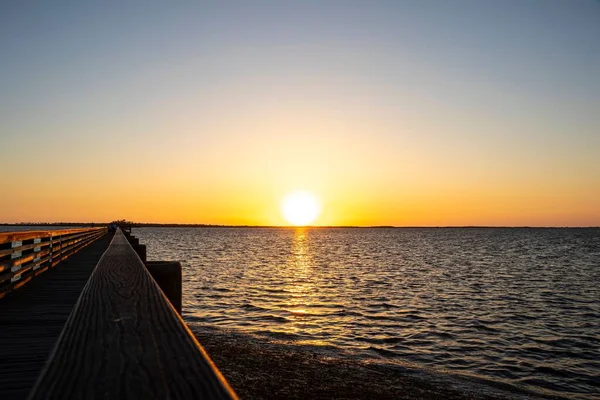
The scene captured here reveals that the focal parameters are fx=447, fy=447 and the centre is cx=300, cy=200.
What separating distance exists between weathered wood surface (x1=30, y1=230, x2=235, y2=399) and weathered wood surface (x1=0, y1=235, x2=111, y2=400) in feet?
2.24

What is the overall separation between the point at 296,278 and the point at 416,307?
14.2 meters

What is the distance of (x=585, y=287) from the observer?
106 feet

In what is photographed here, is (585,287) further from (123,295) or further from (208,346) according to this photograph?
(123,295)

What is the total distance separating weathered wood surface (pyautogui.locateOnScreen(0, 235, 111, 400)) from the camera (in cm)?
452

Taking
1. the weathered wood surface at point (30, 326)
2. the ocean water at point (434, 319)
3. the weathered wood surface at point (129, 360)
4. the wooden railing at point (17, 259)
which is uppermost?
the weathered wood surface at point (129, 360)

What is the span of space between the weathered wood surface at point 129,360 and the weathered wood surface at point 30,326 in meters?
0.68

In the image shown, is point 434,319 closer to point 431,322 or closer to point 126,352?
point 431,322

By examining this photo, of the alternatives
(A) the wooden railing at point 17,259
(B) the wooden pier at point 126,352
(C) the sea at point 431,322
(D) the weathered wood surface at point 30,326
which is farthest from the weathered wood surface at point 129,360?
(C) the sea at point 431,322

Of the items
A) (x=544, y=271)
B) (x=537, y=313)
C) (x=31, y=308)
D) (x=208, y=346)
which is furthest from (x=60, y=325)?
(x=544, y=271)

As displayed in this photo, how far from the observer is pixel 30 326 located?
22.6 ft

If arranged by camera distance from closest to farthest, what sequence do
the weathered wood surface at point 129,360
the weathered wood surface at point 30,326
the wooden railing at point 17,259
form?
the weathered wood surface at point 129,360 < the weathered wood surface at point 30,326 < the wooden railing at point 17,259

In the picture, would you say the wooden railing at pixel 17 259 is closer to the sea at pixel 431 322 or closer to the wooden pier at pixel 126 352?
the sea at pixel 431 322

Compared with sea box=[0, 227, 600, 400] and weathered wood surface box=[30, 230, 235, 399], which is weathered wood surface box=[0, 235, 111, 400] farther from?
sea box=[0, 227, 600, 400]

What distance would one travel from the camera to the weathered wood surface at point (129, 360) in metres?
1.21
